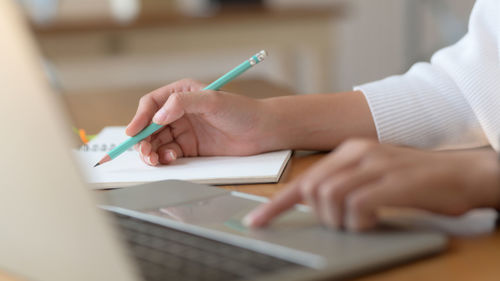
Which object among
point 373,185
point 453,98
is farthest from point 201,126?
point 373,185

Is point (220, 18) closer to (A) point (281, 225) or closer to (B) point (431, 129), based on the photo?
(B) point (431, 129)

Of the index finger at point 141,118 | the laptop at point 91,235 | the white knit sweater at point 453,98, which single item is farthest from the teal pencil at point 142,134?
the laptop at point 91,235

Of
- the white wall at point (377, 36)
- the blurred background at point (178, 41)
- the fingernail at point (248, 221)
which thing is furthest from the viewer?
the white wall at point (377, 36)

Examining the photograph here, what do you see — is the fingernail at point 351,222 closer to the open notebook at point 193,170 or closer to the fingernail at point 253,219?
the fingernail at point 253,219

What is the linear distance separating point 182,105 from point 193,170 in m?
0.08

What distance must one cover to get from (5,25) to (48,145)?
0.42ft

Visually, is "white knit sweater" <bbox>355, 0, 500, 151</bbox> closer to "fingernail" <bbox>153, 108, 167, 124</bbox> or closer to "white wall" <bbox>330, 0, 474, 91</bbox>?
"fingernail" <bbox>153, 108, 167, 124</bbox>

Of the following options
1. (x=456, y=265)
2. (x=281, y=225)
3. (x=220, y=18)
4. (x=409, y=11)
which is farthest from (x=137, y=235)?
(x=409, y=11)

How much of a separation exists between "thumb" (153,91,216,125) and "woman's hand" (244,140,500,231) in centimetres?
32

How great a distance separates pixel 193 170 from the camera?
0.70 metres

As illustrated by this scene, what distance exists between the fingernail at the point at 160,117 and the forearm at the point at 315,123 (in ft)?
0.41

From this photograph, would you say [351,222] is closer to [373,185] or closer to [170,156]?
[373,185]

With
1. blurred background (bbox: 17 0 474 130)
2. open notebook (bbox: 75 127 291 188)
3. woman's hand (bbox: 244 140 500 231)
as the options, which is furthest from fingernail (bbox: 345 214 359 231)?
blurred background (bbox: 17 0 474 130)

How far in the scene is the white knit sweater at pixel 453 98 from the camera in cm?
76
